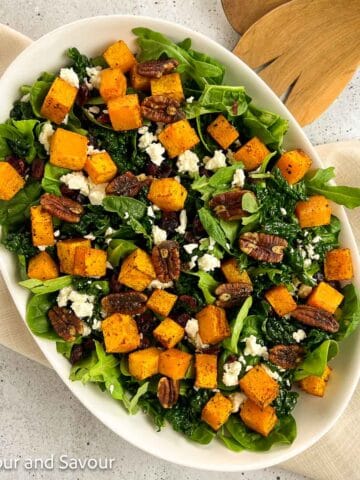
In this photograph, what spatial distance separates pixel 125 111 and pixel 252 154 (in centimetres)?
48

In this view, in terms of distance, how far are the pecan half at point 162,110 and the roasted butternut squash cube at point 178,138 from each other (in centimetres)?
3

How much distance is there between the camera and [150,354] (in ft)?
7.34

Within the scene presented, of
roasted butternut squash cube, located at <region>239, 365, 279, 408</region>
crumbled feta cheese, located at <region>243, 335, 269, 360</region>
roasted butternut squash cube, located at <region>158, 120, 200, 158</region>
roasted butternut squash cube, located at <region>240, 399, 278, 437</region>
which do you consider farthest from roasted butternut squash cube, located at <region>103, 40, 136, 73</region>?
roasted butternut squash cube, located at <region>240, 399, 278, 437</region>

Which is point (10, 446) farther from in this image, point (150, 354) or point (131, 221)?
point (131, 221)

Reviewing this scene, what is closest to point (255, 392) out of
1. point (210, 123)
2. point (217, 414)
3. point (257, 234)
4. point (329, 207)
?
point (217, 414)

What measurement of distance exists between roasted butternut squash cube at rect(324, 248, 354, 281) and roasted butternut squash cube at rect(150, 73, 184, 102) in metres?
0.82

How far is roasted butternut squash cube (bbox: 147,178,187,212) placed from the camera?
2.15 m

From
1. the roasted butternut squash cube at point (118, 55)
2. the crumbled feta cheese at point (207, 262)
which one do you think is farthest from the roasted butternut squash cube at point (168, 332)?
the roasted butternut squash cube at point (118, 55)

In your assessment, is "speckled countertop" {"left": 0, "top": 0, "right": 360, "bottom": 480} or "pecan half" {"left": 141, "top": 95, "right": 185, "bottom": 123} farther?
"speckled countertop" {"left": 0, "top": 0, "right": 360, "bottom": 480}

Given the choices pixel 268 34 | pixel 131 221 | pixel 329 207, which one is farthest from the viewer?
pixel 268 34

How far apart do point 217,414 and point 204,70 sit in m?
1.24

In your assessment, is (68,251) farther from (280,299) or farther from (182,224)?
(280,299)

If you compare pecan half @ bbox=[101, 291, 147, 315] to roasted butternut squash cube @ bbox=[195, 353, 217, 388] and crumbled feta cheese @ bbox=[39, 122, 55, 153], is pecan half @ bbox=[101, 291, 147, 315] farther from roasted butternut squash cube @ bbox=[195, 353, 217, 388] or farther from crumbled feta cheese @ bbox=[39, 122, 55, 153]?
crumbled feta cheese @ bbox=[39, 122, 55, 153]

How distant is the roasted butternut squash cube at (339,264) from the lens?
7.51 ft
